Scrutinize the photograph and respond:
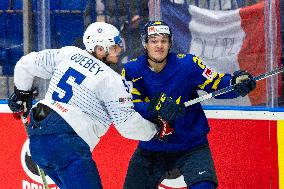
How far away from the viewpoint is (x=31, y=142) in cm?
362

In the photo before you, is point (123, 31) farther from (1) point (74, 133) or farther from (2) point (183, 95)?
(1) point (74, 133)

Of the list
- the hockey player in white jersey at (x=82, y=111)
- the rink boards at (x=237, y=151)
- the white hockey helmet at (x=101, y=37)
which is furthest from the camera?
the rink boards at (x=237, y=151)

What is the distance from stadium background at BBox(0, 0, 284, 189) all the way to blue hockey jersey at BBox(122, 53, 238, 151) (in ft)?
1.73

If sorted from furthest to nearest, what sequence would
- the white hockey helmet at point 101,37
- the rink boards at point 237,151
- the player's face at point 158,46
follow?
the rink boards at point 237,151
the player's face at point 158,46
the white hockey helmet at point 101,37

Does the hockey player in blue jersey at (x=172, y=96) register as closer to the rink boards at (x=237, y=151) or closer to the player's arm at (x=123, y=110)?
the player's arm at (x=123, y=110)

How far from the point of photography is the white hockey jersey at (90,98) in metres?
3.53

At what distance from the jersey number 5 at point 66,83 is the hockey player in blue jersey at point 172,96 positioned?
0.48m

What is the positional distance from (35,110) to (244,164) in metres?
1.48

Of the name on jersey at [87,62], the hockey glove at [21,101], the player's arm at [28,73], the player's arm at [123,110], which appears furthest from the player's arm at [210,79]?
the hockey glove at [21,101]

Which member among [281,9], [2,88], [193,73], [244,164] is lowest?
[244,164]

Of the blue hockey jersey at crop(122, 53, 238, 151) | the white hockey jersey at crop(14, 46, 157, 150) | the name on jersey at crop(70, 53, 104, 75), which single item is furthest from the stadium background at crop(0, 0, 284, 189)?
the name on jersey at crop(70, 53, 104, 75)

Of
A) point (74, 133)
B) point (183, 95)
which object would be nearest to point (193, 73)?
point (183, 95)

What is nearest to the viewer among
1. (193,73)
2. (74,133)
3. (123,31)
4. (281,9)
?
(74,133)

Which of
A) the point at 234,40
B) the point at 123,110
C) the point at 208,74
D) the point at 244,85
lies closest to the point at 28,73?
A: the point at 123,110
